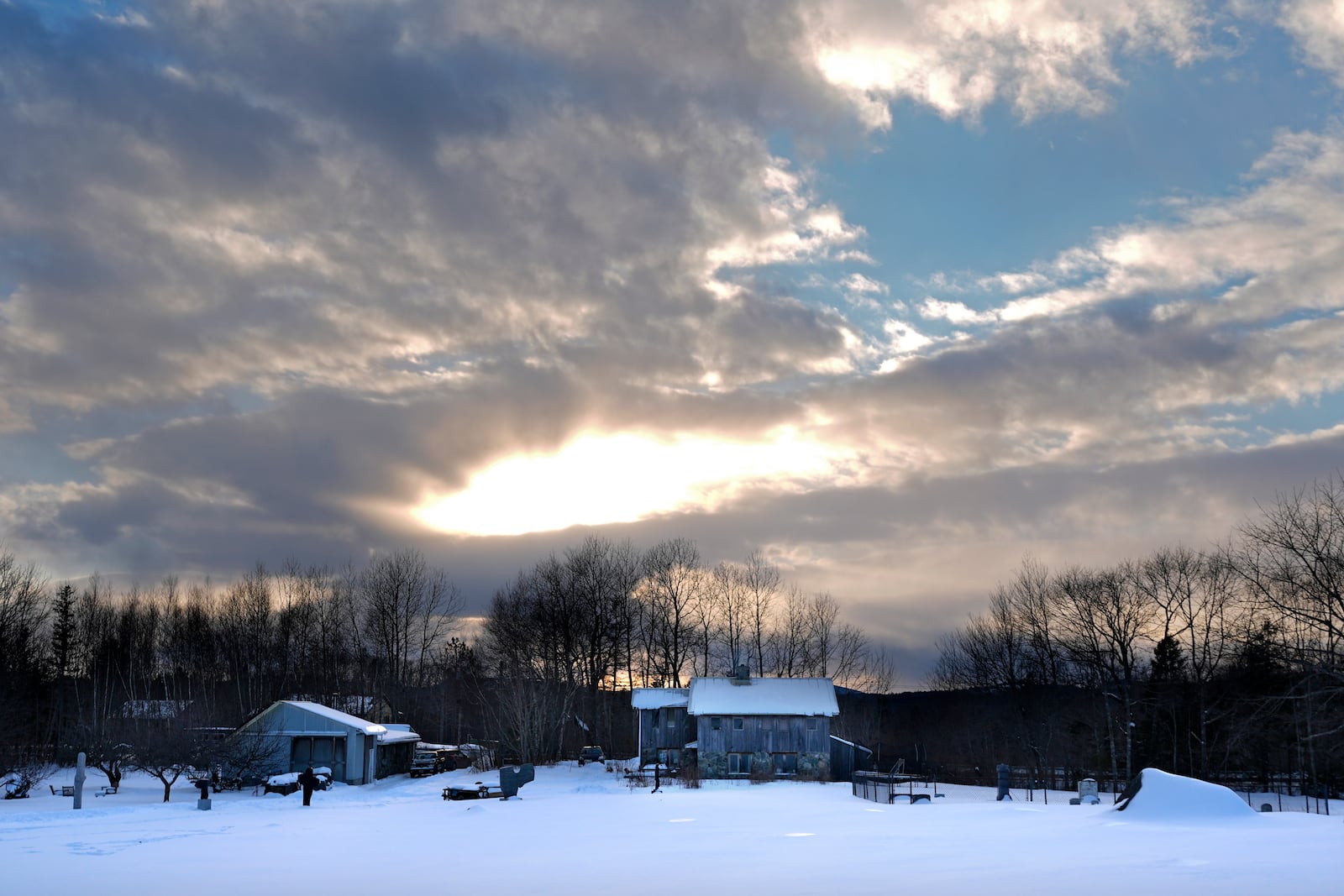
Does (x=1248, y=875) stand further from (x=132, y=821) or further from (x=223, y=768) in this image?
(x=223, y=768)

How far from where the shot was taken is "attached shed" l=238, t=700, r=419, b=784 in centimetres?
5766

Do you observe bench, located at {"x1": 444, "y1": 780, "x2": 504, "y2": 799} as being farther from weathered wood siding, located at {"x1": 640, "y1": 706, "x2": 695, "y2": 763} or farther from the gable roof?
weathered wood siding, located at {"x1": 640, "y1": 706, "x2": 695, "y2": 763}

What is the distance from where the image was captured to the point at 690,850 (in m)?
22.7

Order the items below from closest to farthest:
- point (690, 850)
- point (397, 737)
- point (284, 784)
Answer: point (690, 850)
point (284, 784)
point (397, 737)

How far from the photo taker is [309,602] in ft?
337

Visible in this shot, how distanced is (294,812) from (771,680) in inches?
1533

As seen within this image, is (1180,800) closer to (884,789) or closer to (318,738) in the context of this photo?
(884,789)

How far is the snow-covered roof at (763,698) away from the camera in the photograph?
223 ft

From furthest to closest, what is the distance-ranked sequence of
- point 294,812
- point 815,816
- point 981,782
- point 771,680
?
point 771,680
point 981,782
point 294,812
point 815,816

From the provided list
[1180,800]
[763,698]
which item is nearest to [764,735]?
[763,698]

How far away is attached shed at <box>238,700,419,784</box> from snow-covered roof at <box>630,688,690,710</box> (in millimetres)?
18796

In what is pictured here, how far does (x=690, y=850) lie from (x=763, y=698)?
158ft

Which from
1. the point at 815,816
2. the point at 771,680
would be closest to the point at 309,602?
the point at 771,680

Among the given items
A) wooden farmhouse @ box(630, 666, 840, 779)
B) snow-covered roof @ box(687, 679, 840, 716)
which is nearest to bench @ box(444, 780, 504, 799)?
wooden farmhouse @ box(630, 666, 840, 779)
